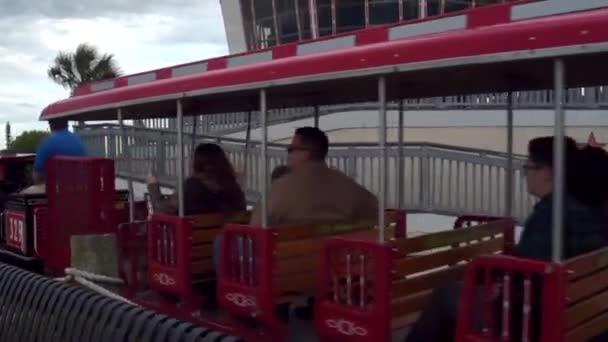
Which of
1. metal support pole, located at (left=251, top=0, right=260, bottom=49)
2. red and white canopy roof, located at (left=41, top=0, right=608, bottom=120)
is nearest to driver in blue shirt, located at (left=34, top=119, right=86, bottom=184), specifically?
red and white canopy roof, located at (left=41, top=0, right=608, bottom=120)

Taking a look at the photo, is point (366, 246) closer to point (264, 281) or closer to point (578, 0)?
point (264, 281)

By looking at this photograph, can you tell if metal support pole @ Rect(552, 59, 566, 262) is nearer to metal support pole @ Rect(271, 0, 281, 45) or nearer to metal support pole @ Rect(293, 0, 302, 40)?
metal support pole @ Rect(293, 0, 302, 40)

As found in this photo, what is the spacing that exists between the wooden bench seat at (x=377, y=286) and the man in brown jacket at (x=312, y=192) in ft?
3.15

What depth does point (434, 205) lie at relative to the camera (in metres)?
13.7

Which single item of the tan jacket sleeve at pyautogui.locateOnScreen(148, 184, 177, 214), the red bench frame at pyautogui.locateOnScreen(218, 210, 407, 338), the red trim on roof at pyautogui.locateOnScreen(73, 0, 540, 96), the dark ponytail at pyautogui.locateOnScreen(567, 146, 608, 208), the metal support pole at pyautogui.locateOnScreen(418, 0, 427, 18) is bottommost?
the red bench frame at pyautogui.locateOnScreen(218, 210, 407, 338)

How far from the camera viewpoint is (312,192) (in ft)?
18.4

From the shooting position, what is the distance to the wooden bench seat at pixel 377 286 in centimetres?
406

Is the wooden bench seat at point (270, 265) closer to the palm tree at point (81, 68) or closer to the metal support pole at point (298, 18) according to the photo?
the metal support pole at point (298, 18)

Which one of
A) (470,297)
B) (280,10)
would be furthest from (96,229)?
(280,10)

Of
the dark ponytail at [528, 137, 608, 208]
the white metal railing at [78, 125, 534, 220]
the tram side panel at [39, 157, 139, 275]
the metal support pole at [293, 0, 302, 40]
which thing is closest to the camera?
the dark ponytail at [528, 137, 608, 208]

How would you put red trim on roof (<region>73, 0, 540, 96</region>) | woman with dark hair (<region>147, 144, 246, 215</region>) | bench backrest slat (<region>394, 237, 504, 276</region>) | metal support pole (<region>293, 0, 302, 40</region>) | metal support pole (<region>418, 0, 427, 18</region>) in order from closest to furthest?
red trim on roof (<region>73, 0, 540, 96</region>) → bench backrest slat (<region>394, 237, 504, 276</region>) → woman with dark hair (<region>147, 144, 246, 215</region>) → metal support pole (<region>418, 0, 427, 18</region>) → metal support pole (<region>293, 0, 302, 40</region>)

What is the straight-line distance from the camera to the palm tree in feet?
116

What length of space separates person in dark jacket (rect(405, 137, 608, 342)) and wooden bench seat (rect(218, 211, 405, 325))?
929 mm

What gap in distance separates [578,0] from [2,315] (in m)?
4.35
